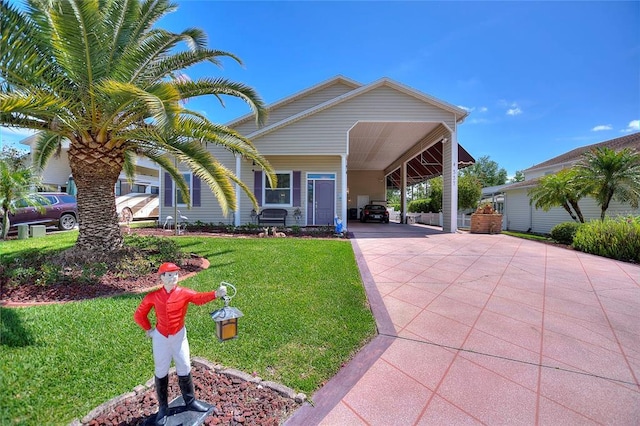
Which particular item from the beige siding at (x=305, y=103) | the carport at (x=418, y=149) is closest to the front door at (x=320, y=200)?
the carport at (x=418, y=149)

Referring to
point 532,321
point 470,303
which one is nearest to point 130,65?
point 470,303

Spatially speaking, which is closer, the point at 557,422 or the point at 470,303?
the point at 557,422

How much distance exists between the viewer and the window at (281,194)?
12.9 metres

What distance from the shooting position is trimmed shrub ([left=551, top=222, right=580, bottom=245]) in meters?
9.95

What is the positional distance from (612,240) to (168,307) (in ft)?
36.5

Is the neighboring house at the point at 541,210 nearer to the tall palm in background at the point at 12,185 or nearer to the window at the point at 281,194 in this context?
the window at the point at 281,194

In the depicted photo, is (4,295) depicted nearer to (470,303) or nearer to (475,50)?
(470,303)

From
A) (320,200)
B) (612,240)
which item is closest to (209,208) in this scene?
(320,200)

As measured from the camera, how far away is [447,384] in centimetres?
228

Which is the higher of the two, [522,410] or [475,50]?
[475,50]

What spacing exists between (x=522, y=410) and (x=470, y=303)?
2.23 metres

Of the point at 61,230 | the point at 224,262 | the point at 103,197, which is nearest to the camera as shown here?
the point at 103,197

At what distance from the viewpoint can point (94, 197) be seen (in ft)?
17.2

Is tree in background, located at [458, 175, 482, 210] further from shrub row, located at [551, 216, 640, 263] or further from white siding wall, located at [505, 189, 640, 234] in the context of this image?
shrub row, located at [551, 216, 640, 263]
